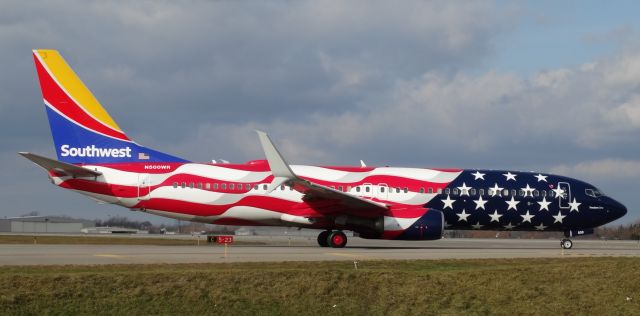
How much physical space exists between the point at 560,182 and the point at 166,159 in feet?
59.8

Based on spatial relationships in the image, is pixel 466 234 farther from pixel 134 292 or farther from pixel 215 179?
pixel 134 292

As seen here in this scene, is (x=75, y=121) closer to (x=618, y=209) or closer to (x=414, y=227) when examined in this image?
(x=414, y=227)

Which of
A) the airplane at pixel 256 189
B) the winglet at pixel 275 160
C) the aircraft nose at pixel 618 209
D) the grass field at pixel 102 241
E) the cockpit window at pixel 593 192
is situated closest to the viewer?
the winglet at pixel 275 160

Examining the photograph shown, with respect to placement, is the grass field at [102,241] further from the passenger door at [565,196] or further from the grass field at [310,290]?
the grass field at [310,290]

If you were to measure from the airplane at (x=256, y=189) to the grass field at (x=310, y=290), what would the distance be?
11599 millimetres

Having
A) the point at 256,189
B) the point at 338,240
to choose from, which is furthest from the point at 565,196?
the point at 256,189

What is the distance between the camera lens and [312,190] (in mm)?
30078

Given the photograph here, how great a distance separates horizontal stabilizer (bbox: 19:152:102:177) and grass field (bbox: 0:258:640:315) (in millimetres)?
11755

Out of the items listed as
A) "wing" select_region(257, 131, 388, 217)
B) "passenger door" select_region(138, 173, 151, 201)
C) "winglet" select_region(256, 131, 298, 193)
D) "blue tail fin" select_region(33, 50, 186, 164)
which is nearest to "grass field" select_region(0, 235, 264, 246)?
"passenger door" select_region(138, 173, 151, 201)

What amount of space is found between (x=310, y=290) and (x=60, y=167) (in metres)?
17.4

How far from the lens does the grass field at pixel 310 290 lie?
15172mm

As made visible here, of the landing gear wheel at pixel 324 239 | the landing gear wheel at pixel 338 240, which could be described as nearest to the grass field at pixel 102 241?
the landing gear wheel at pixel 324 239

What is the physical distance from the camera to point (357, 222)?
31562 millimetres

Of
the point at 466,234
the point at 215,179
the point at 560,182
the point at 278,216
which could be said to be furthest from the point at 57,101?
the point at 466,234
